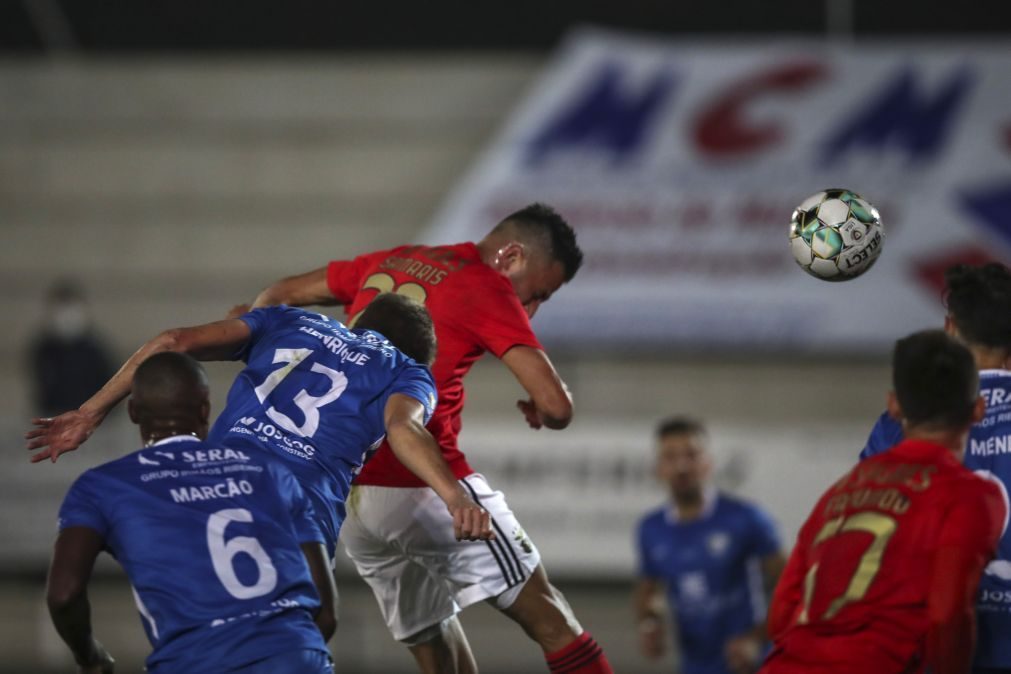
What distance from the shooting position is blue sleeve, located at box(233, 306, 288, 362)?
4.71 metres

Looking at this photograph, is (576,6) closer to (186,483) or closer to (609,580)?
(609,580)

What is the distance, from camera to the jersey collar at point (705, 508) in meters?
8.08

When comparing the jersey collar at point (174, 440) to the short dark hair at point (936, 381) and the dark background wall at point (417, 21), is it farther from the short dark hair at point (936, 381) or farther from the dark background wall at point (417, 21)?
the dark background wall at point (417, 21)

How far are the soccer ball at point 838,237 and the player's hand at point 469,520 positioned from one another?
2054 millimetres

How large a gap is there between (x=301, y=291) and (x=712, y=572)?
10.9 feet

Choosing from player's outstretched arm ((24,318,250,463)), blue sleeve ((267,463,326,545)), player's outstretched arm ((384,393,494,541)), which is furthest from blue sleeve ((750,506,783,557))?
blue sleeve ((267,463,326,545))

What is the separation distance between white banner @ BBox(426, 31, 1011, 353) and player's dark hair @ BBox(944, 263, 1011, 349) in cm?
718

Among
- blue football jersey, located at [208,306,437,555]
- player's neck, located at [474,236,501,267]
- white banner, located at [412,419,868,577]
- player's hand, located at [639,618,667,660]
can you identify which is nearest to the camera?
blue football jersey, located at [208,306,437,555]

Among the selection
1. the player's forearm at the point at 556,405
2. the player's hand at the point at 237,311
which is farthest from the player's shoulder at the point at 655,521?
the player's hand at the point at 237,311

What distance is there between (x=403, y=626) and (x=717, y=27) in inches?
326

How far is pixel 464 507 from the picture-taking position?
4141mm

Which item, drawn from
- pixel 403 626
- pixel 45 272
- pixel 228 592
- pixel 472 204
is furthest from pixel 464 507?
pixel 45 272

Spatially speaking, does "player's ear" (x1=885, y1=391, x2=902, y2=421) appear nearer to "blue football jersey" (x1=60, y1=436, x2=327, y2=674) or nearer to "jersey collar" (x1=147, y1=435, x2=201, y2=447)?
"blue football jersey" (x1=60, y1=436, x2=327, y2=674)

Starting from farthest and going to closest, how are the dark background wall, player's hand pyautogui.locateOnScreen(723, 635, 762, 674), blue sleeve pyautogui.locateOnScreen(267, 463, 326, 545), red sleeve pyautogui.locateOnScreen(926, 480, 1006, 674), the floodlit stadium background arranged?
the dark background wall
the floodlit stadium background
player's hand pyautogui.locateOnScreen(723, 635, 762, 674)
blue sleeve pyautogui.locateOnScreen(267, 463, 326, 545)
red sleeve pyautogui.locateOnScreen(926, 480, 1006, 674)
